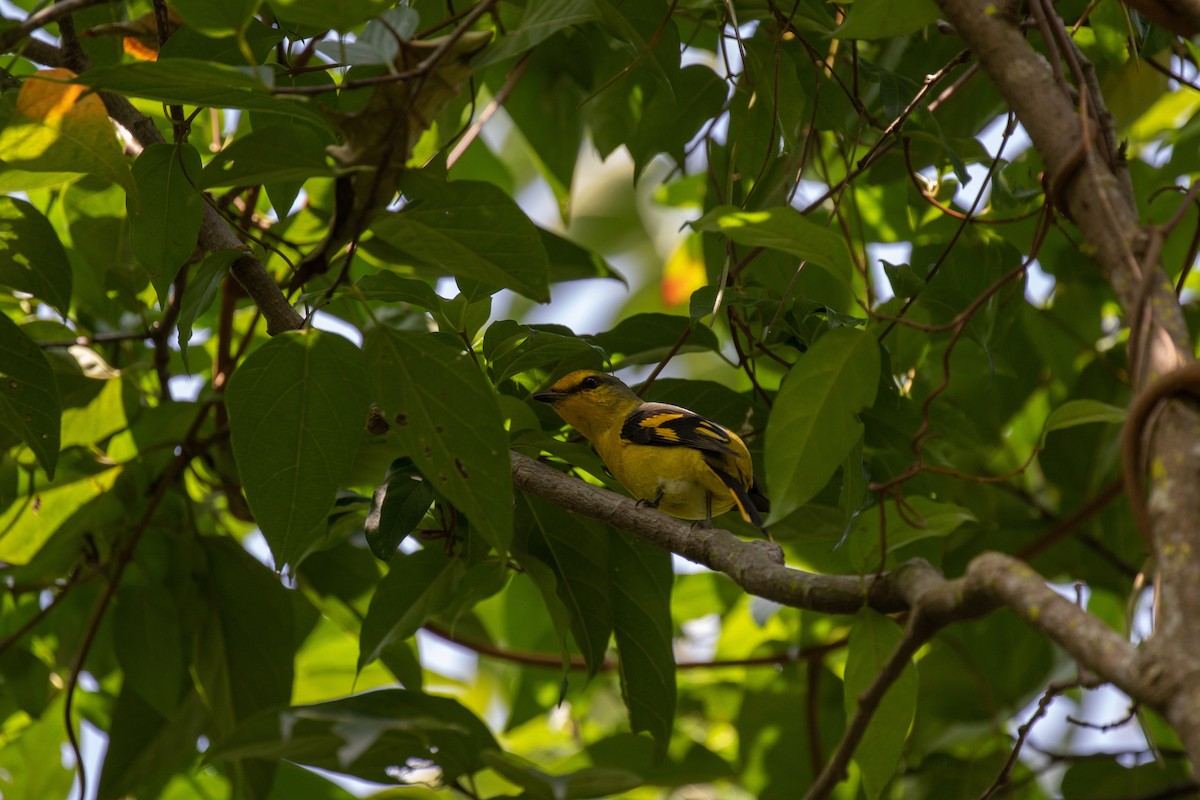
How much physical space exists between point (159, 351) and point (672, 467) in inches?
65.6

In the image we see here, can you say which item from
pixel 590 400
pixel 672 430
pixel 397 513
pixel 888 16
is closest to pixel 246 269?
pixel 397 513

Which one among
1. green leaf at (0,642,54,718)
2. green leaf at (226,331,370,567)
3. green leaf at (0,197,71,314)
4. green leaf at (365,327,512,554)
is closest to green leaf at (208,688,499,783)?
green leaf at (226,331,370,567)

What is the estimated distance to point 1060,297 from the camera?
3965 mm

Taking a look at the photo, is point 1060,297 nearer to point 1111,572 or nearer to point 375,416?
point 1111,572

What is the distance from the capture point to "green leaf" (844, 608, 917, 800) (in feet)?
5.77

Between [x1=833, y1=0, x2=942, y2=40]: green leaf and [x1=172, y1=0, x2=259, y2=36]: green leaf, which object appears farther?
[x1=833, y1=0, x2=942, y2=40]: green leaf

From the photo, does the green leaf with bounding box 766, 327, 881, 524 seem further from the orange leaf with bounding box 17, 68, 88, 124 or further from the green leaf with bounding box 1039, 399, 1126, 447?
the orange leaf with bounding box 17, 68, 88, 124

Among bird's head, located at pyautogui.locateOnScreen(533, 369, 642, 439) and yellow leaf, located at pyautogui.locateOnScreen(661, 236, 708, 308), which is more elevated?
yellow leaf, located at pyautogui.locateOnScreen(661, 236, 708, 308)

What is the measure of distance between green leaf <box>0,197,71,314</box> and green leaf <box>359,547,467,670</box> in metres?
1.13

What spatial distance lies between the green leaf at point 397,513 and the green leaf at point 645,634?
61 centimetres

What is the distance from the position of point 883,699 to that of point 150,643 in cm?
233

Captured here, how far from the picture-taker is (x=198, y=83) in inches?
62.7

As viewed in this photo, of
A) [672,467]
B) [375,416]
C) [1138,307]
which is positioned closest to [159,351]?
[375,416]

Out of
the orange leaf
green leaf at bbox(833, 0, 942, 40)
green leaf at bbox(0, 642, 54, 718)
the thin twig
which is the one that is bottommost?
the thin twig
